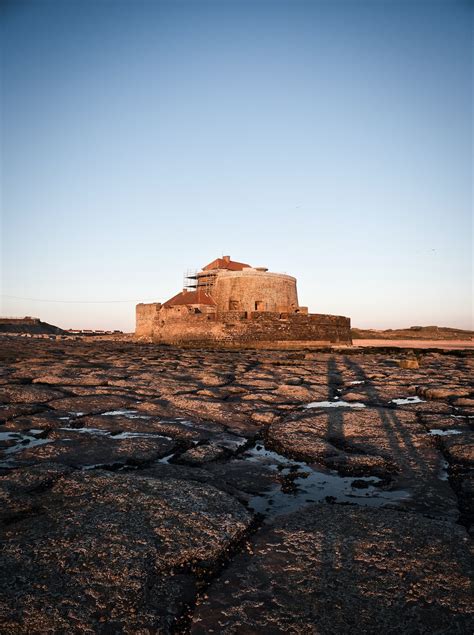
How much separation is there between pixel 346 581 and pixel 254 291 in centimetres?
1890

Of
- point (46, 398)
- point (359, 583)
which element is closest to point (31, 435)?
point (46, 398)

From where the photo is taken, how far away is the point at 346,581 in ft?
3.41

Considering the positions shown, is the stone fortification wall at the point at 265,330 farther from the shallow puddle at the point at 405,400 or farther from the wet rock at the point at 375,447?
the wet rock at the point at 375,447

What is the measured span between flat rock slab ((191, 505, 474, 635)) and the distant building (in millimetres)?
12040

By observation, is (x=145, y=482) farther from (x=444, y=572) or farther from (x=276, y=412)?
(x=276, y=412)

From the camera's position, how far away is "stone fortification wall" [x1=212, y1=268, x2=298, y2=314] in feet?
65.1

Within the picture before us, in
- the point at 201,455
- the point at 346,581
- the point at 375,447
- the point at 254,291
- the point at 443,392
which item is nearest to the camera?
the point at 346,581

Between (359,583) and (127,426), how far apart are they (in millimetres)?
1801

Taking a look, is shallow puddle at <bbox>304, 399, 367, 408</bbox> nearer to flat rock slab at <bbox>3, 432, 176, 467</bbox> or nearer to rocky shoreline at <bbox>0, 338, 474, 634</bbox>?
rocky shoreline at <bbox>0, 338, 474, 634</bbox>

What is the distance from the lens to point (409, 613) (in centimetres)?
93

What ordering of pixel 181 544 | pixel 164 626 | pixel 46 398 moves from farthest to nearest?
pixel 46 398 < pixel 181 544 < pixel 164 626

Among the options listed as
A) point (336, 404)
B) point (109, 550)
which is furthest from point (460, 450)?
point (109, 550)

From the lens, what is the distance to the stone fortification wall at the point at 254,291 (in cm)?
1983

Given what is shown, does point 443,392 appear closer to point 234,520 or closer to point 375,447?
point 375,447
